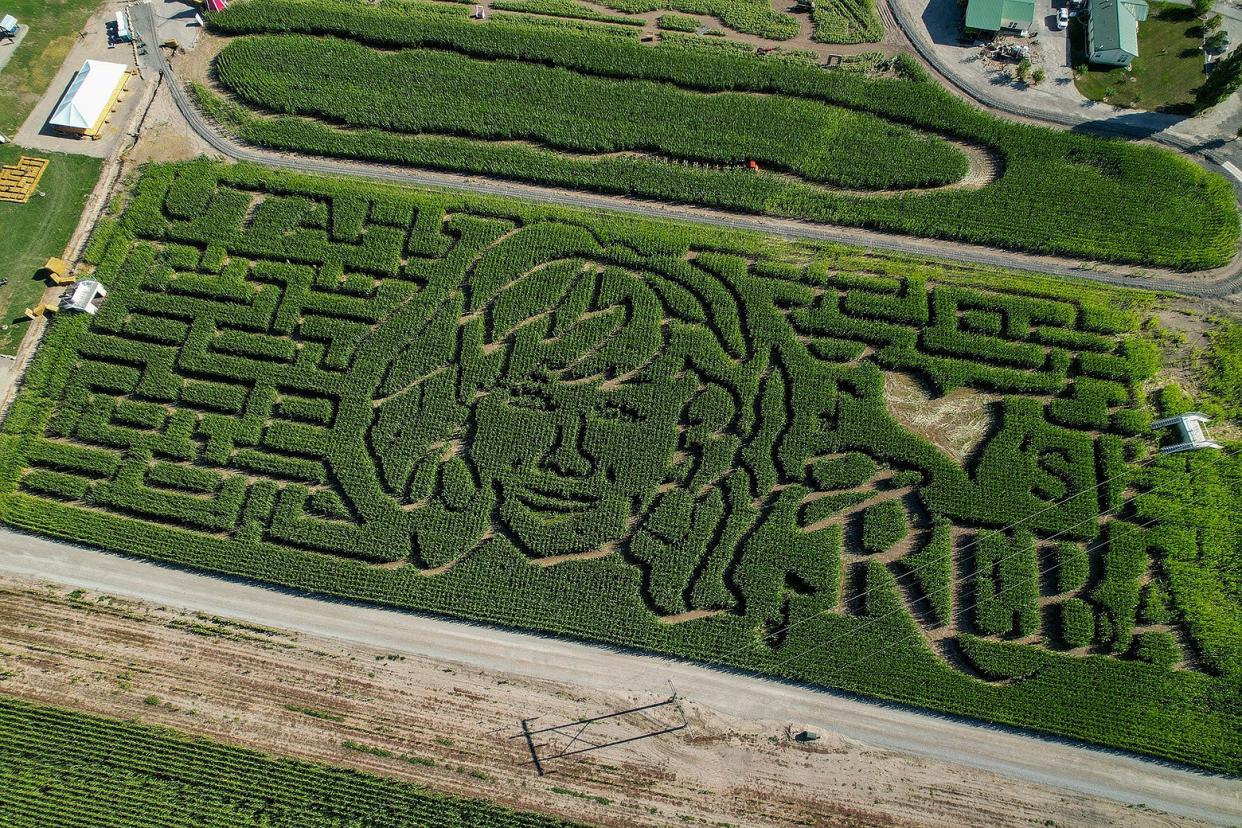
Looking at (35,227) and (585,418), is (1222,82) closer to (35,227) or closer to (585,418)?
(585,418)

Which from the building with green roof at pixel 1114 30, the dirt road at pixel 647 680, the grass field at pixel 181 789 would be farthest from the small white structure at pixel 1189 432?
the grass field at pixel 181 789

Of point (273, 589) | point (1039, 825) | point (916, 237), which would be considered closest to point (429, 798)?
point (273, 589)

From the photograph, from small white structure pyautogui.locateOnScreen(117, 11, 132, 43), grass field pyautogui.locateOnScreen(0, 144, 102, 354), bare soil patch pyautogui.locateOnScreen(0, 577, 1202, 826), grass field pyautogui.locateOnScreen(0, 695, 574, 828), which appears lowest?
grass field pyautogui.locateOnScreen(0, 695, 574, 828)

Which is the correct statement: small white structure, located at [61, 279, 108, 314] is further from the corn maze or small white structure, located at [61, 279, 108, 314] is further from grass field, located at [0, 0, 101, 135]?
grass field, located at [0, 0, 101, 135]

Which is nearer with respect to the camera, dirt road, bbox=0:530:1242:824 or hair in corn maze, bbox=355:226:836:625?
dirt road, bbox=0:530:1242:824

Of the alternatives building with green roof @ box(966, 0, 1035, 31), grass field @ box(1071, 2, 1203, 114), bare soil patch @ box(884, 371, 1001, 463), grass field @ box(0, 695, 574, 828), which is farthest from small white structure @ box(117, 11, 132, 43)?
grass field @ box(1071, 2, 1203, 114)

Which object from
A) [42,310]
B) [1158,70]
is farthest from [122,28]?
[1158,70]
